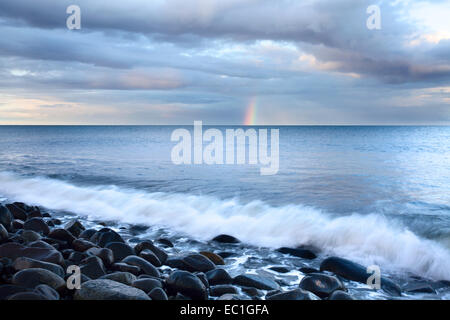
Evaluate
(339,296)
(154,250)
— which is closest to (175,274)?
(154,250)

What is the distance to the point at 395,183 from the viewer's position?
17.2m

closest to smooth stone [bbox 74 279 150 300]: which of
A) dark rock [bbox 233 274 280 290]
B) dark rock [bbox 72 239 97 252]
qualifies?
dark rock [bbox 233 274 280 290]

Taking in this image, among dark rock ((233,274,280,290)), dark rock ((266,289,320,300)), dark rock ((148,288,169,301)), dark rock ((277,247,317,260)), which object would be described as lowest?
dark rock ((277,247,317,260))

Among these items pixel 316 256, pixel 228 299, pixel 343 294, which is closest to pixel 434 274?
pixel 316 256

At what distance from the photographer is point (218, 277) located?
6141mm

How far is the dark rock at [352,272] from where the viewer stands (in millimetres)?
6148

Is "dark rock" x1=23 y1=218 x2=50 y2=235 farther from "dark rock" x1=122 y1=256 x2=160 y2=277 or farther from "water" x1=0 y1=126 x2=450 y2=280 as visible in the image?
"dark rock" x1=122 y1=256 x2=160 y2=277

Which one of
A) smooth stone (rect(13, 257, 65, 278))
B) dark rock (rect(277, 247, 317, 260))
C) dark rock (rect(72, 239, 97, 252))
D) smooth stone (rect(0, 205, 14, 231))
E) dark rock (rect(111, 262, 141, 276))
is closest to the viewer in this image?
smooth stone (rect(13, 257, 65, 278))

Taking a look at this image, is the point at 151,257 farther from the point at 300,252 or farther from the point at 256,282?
the point at 300,252

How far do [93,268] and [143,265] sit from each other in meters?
0.84

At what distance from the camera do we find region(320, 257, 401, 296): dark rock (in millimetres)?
6148

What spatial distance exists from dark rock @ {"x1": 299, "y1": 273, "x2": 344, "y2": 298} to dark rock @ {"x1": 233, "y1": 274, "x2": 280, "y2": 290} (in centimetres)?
49
